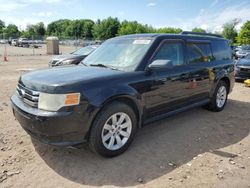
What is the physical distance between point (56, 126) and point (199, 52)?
11.7ft

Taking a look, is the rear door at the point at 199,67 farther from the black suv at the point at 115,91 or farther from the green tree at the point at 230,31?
the green tree at the point at 230,31

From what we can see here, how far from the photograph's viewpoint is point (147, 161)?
3699 mm

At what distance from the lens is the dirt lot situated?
322 centimetres

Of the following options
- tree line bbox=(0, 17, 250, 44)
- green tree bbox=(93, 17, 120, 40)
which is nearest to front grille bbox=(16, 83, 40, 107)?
tree line bbox=(0, 17, 250, 44)

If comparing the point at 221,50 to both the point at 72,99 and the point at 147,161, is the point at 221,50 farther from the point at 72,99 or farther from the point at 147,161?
the point at 72,99

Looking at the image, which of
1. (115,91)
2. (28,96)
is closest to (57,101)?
(28,96)

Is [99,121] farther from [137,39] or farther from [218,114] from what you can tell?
[218,114]

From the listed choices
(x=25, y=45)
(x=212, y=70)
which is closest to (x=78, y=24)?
(x=25, y=45)

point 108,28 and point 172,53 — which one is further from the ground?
point 108,28

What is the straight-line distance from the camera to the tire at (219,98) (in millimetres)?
6012

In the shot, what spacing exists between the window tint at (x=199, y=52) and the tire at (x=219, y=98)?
0.83 m

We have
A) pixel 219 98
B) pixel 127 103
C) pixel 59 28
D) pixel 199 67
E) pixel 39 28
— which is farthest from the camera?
pixel 59 28

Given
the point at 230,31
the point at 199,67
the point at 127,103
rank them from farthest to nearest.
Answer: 1. the point at 230,31
2. the point at 199,67
3. the point at 127,103

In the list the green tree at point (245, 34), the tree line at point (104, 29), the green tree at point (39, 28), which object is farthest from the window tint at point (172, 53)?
the green tree at point (39, 28)
